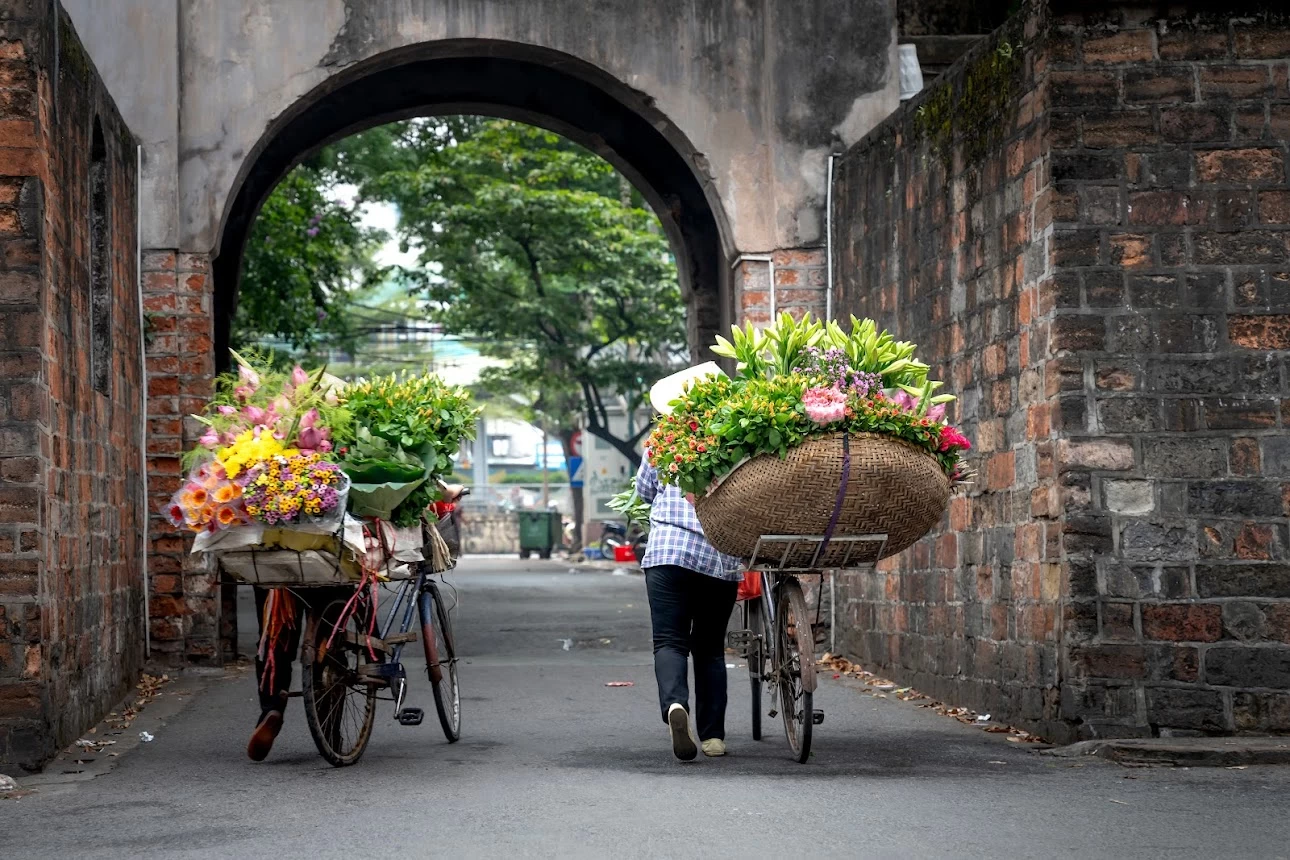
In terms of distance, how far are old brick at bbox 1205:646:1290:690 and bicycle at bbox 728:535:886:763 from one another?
1677 mm

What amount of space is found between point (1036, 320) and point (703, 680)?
2384 mm

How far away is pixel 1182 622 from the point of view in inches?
324

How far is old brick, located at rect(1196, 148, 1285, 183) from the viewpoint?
8.46 metres

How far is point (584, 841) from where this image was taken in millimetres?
5754

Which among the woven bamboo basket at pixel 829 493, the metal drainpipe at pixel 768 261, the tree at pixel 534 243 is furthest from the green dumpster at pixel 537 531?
the woven bamboo basket at pixel 829 493

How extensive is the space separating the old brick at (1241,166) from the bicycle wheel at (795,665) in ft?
9.08

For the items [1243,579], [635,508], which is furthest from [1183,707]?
[635,508]

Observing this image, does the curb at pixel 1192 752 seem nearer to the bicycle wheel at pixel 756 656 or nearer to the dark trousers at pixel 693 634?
the bicycle wheel at pixel 756 656

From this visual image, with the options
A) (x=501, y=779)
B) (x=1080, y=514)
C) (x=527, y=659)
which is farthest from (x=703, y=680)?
(x=527, y=659)

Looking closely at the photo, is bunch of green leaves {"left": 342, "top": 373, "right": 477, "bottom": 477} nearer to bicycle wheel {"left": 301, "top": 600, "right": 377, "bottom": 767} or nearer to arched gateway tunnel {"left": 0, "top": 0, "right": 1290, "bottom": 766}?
bicycle wheel {"left": 301, "top": 600, "right": 377, "bottom": 767}

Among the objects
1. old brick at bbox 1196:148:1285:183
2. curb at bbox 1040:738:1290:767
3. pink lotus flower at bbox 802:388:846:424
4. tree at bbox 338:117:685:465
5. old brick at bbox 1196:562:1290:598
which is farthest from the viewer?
tree at bbox 338:117:685:465

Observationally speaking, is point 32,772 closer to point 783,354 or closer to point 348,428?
point 348,428

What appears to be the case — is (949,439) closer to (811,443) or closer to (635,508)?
(811,443)

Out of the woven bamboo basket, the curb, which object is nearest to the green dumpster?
the curb
